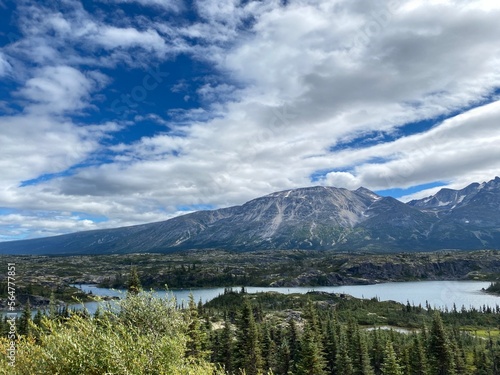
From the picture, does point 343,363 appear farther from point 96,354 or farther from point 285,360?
point 96,354

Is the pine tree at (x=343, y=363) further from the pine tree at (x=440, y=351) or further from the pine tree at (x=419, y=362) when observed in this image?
the pine tree at (x=440, y=351)

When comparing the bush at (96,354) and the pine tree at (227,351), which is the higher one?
the bush at (96,354)

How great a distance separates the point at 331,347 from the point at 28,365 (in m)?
88.1

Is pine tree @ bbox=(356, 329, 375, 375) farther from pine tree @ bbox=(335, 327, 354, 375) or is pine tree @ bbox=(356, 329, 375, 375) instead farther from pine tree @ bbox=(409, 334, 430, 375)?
pine tree @ bbox=(409, 334, 430, 375)

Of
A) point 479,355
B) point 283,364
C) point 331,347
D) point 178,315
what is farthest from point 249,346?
point 479,355

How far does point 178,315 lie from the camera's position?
36375 mm

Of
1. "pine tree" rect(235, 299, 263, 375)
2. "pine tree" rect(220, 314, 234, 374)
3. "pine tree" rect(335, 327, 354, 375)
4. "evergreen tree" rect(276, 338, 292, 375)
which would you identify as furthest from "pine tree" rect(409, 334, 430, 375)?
"pine tree" rect(220, 314, 234, 374)

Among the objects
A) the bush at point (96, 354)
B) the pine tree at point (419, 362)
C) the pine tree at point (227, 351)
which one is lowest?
the pine tree at point (419, 362)

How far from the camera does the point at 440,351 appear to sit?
8256 cm

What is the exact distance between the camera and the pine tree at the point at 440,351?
266ft

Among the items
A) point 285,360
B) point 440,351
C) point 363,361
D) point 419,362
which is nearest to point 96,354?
point 440,351

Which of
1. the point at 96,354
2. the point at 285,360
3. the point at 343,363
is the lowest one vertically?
the point at 285,360

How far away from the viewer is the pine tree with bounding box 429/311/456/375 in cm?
8119

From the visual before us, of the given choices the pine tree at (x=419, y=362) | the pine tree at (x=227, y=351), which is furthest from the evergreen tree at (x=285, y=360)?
the pine tree at (x=419, y=362)
